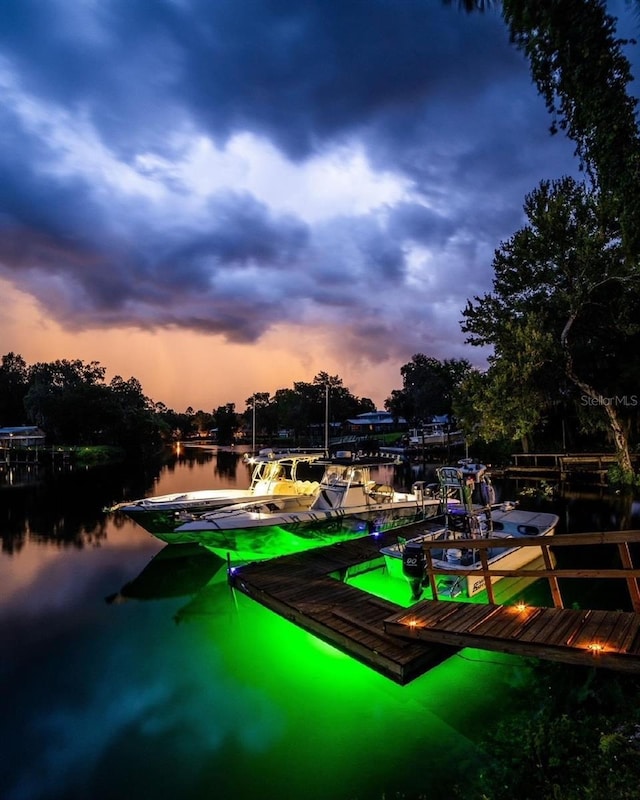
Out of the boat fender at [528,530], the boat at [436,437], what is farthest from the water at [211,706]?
the boat at [436,437]

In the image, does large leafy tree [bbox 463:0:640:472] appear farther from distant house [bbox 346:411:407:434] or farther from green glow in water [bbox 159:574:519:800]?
distant house [bbox 346:411:407:434]

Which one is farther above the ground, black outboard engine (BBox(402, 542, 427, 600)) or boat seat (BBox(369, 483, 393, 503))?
boat seat (BBox(369, 483, 393, 503))

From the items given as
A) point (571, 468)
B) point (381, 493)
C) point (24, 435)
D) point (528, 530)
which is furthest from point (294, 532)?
point (24, 435)

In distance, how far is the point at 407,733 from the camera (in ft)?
22.9

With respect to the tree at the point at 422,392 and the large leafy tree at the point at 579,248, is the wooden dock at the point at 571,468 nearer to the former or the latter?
the large leafy tree at the point at 579,248

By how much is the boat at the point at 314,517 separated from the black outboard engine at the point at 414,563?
→ 4.29 m

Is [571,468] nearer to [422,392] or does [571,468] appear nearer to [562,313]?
[562,313]

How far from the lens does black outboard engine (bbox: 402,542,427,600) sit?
35.2ft

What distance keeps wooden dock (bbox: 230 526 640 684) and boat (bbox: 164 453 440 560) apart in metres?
2.44

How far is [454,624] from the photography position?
7207 millimetres

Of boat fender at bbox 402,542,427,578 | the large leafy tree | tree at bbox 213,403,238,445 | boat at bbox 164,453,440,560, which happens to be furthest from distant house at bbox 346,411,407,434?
boat fender at bbox 402,542,427,578

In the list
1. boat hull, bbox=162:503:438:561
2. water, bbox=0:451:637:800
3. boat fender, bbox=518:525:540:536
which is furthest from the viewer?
boat hull, bbox=162:503:438:561

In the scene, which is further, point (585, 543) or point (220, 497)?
point (220, 497)

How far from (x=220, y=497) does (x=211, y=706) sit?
34.6 ft
